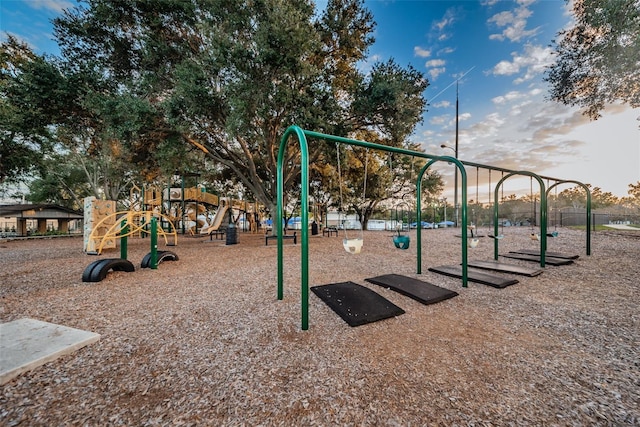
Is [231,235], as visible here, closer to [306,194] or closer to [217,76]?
[217,76]

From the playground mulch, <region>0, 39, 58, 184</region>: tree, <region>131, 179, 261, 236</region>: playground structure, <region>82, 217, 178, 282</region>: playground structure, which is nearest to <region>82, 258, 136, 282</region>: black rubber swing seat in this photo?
<region>82, 217, 178, 282</region>: playground structure

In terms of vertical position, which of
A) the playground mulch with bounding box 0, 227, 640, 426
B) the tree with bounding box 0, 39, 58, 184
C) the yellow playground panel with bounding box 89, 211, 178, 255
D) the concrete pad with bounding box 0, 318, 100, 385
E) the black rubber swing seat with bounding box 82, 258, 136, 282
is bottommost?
the playground mulch with bounding box 0, 227, 640, 426

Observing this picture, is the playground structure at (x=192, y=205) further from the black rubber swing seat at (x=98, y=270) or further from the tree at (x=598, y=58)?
the tree at (x=598, y=58)

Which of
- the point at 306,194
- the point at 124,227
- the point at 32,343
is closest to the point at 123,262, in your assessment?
the point at 124,227

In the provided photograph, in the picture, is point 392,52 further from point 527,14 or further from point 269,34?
point 269,34

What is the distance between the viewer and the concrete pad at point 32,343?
1911 millimetres

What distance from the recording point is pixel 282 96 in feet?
27.9

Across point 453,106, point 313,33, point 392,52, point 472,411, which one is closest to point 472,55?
point 392,52

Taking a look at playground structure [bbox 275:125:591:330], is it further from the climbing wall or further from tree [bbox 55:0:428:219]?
the climbing wall

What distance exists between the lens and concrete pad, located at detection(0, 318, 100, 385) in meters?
1.91

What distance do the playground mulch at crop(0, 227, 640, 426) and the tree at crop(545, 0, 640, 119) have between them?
8849mm

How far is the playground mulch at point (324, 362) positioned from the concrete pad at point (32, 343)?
0.07 meters

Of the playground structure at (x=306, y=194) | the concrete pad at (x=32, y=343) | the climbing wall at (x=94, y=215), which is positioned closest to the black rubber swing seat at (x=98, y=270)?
the concrete pad at (x=32, y=343)

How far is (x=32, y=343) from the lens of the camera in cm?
226
